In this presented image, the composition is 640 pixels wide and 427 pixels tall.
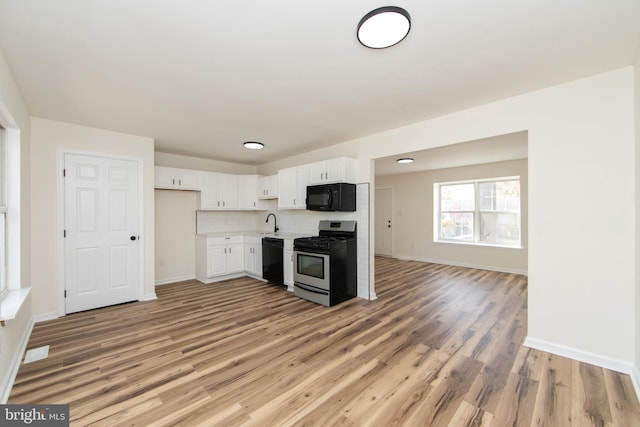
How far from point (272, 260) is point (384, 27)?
13.1 feet

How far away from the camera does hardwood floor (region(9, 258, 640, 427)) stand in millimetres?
1773

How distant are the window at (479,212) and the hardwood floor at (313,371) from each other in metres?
2.73

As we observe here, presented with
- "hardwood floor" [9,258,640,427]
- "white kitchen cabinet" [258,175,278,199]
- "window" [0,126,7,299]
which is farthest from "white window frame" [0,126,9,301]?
"white kitchen cabinet" [258,175,278,199]

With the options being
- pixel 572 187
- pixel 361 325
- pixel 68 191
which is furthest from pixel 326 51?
pixel 68 191

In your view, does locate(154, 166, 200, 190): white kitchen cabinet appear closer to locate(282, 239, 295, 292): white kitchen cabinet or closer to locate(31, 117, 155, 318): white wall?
locate(31, 117, 155, 318): white wall

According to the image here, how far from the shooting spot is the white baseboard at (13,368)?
190 centimetres

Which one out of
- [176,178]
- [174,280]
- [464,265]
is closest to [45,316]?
[174,280]

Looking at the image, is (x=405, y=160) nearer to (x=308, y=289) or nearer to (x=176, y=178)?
(x=308, y=289)

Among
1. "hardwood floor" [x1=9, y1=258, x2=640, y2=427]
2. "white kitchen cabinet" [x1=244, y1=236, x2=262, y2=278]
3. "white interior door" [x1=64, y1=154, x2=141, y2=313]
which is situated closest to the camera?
"hardwood floor" [x1=9, y1=258, x2=640, y2=427]

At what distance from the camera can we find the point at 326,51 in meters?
1.95

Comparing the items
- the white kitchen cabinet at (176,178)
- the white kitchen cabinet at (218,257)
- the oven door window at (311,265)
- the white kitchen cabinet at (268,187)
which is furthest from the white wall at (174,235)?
→ the oven door window at (311,265)

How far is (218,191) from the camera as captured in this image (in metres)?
5.41

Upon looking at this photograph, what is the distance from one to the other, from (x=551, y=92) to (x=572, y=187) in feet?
2.96

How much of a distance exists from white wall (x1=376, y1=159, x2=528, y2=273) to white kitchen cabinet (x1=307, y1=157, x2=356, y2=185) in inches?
142
